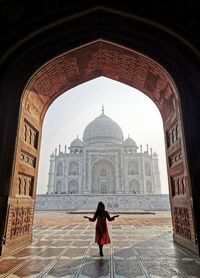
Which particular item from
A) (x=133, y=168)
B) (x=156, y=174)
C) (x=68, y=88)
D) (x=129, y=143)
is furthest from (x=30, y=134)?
(x=129, y=143)

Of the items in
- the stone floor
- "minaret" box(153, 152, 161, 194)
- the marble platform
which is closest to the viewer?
the stone floor

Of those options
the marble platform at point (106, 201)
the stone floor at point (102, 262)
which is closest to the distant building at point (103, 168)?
the marble platform at point (106, 201)

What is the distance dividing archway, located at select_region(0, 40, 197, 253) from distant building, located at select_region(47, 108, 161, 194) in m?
29.6

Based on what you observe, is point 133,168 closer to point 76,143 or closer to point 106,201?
point 76,143

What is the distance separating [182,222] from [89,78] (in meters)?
4.67

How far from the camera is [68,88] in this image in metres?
6.55

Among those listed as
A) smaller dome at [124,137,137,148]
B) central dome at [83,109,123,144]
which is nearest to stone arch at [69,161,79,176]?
central dome at [83,109,123,144]

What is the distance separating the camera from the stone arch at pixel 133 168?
37688mm

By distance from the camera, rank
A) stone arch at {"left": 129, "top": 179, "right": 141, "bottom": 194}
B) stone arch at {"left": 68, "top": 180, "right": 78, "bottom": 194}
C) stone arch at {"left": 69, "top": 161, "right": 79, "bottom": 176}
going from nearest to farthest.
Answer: stone arch at {"left": 68, "top": 180, "right": 78, "bottom": 194}
stone arch at {"left": 69, "top": 161, "right": 79, "bottom": 176}
stone arch at {"left": 129, "top": 179, "right": 141, "bottom": 194}

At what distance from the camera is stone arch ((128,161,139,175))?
3769 cm

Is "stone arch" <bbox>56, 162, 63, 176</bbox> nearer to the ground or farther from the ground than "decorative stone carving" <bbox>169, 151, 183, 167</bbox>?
farther from the ground

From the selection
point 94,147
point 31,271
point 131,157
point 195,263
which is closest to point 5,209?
point 31,271

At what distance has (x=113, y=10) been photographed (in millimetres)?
4562

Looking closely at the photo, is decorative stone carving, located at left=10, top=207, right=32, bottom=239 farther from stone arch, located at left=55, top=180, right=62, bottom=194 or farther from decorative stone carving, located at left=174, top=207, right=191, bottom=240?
stone arch, located at left=55, top=180, right=62, bottom=194
